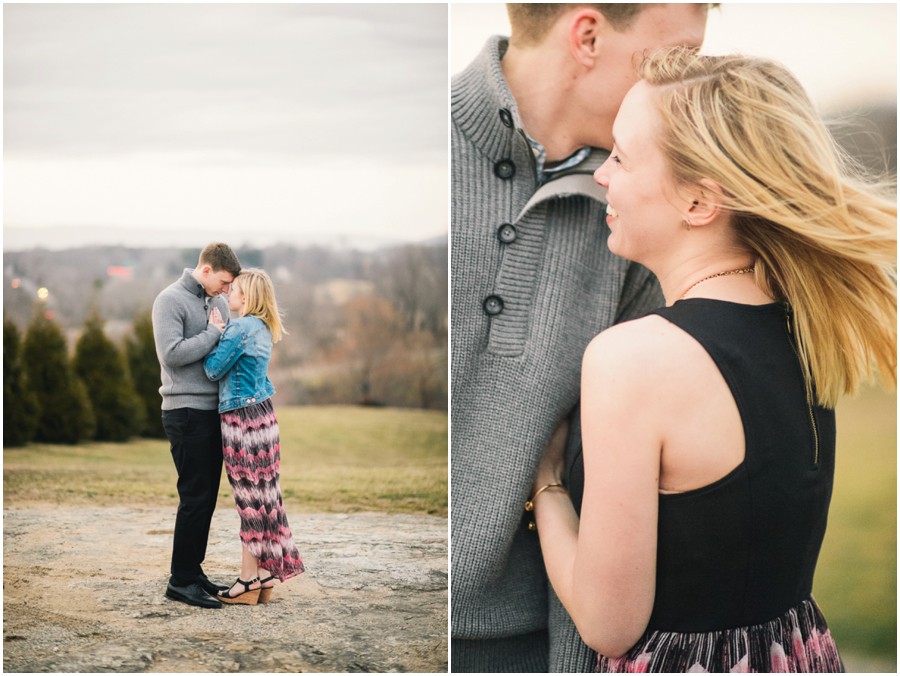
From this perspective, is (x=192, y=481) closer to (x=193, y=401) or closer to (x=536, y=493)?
(x=193, y=401)

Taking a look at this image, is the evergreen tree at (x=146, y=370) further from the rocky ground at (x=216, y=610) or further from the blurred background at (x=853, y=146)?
the blurred background at (x=853, y=146)

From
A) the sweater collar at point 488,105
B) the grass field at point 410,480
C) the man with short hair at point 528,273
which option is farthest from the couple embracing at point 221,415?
the sweater collar at point 488,105

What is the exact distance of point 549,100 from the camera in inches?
116

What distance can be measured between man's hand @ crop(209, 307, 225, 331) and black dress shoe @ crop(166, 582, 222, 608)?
87 centimetres

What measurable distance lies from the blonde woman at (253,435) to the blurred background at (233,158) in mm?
85

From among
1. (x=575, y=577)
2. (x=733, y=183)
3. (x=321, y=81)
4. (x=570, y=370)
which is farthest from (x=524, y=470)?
(x=321, y=81)

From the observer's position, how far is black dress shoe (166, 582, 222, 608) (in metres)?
3.16

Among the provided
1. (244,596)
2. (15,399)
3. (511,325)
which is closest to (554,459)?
(511,325)

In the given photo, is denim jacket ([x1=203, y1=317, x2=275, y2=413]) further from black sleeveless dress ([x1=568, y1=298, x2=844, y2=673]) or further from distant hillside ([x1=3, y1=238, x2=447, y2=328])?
black sleeveless dress ([x1=568, y1=298, x2=844, y2=673])

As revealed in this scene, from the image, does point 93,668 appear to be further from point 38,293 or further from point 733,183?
point 733,183

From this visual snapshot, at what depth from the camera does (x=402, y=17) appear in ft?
10.8

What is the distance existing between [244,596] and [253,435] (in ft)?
1.78

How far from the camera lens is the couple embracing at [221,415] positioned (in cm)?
311

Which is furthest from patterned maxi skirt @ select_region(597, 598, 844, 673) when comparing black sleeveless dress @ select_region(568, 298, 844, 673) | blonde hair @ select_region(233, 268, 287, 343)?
blonde hair @ select_region(233, 268, 287, 343)
